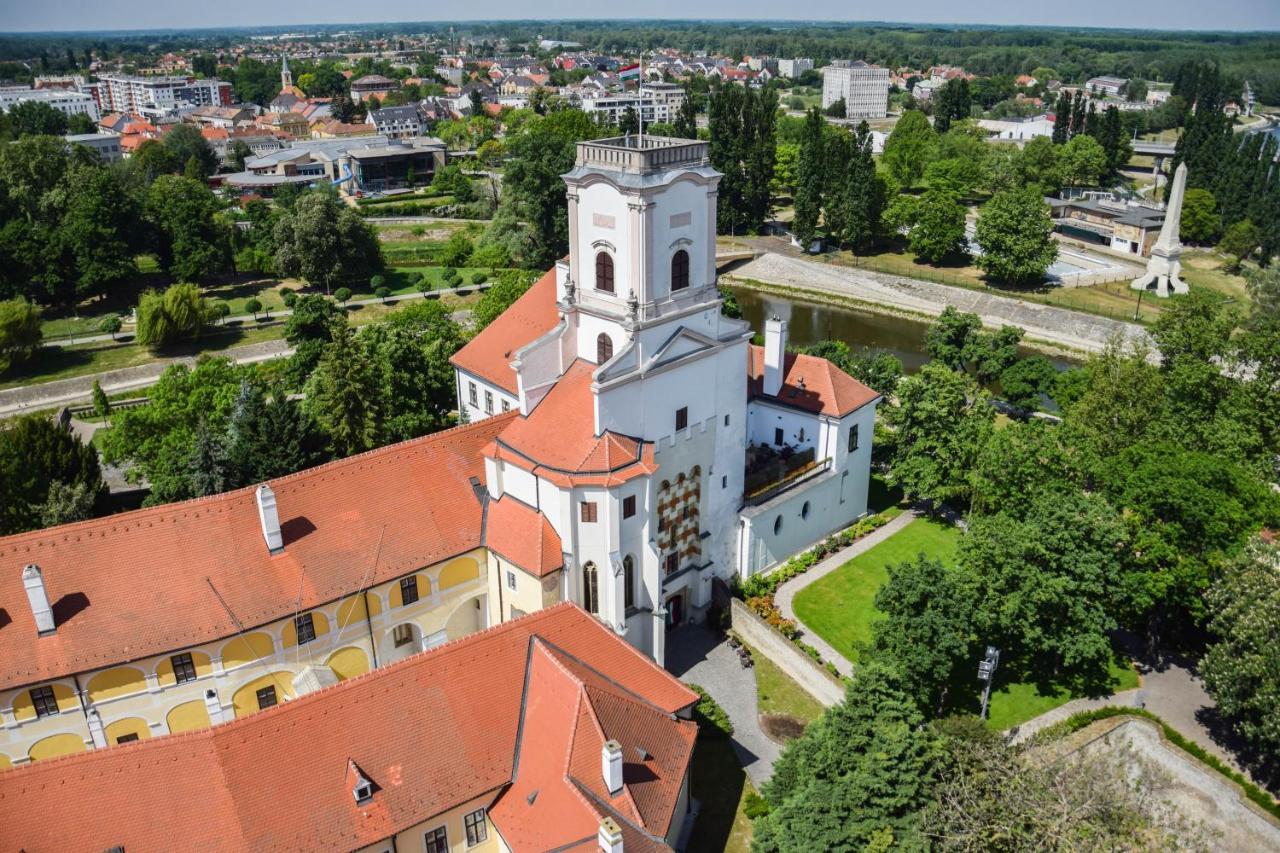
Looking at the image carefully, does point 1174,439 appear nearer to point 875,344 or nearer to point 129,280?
point 875,344

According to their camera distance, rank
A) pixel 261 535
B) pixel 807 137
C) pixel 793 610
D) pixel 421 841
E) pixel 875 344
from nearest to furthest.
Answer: pixel 421 841 → pixel 261 535 → pixel 793 610 → pixel 875 344 → pixel 807 137

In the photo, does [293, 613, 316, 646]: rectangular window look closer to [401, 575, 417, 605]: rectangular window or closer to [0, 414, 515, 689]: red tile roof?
[0, 414, 515, 689]: red tile roof

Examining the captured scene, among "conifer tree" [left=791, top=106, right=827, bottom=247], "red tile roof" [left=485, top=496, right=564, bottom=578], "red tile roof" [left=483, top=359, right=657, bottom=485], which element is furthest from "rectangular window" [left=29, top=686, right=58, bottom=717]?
"conifer tree" [left=791, top=106, right=827, bottom=247]

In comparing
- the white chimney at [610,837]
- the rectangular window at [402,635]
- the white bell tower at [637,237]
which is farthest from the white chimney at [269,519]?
the white chimney at [610,837]

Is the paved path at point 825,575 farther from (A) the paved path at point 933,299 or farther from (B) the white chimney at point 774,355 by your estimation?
(A) the paved path at point 933,299

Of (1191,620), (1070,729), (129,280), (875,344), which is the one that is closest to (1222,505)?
(1191,620)

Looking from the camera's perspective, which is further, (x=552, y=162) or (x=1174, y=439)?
(x=552, y=162)
